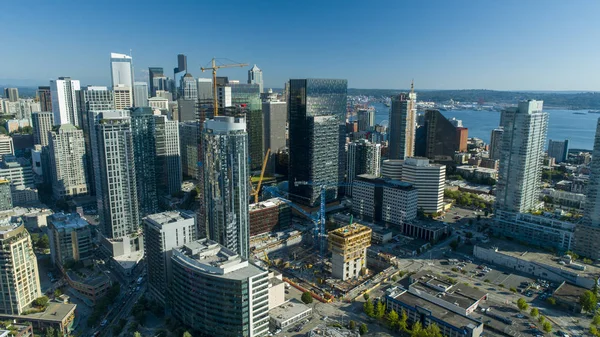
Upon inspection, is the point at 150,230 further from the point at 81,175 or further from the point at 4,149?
the point at 4,149

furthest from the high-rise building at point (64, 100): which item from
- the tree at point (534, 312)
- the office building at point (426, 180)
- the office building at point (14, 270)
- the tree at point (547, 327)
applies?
the tree at point (547, 327)

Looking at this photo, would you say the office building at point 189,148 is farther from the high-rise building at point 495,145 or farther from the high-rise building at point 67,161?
the high-rise building at point 495,145

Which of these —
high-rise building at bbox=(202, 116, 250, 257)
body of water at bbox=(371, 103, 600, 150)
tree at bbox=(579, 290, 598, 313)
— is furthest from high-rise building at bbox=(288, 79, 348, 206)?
body of water at bbox=(371, 103, 600, 150)

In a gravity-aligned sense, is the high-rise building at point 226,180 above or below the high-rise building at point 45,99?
below

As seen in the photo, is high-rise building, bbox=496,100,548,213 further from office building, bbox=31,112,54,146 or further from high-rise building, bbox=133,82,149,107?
office building, bbox=31,112,54,146

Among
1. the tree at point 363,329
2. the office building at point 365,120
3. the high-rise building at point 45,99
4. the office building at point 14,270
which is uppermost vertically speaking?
the high-rise building at point 45,99

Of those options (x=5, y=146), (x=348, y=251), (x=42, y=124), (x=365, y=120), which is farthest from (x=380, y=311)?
(x=365, y=120)

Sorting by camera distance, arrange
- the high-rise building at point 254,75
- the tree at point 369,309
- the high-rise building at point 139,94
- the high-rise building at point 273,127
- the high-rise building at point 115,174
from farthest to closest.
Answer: the high-rise building at point 254,75 → the high-rise building at point 139,94 → the high-rise building at point 273,127 → the high-rise building at point 115,174 → the tree at point 369,309
